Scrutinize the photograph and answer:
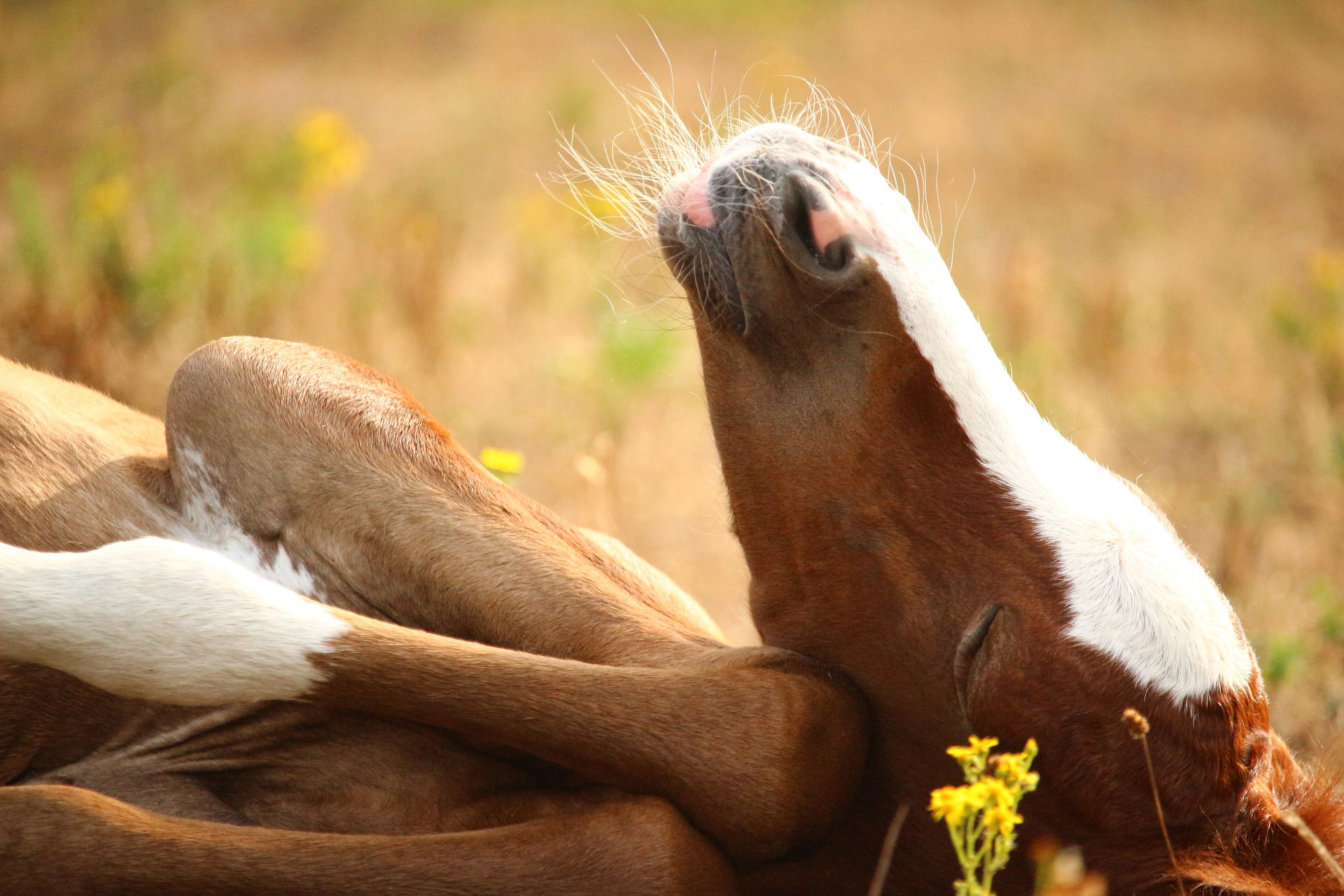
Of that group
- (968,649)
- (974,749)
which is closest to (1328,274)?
(968,649)

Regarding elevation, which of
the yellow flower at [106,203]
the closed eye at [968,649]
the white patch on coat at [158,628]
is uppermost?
the yellow flower at [106,203]

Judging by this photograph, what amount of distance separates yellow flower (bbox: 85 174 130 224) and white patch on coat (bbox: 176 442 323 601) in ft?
8.03

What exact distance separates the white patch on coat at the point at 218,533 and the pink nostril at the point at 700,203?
2.36 ft

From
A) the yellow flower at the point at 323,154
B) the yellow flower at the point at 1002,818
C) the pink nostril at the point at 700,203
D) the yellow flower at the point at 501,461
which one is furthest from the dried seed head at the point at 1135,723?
the yellow flower at the point at 323,154

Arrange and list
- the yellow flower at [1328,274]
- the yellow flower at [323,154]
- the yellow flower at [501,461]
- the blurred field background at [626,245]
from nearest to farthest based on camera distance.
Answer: the yellow flower at [501,461], the blurred field background at [626,245], the yellow flower at [1328,274], the yellow flower at [323,154]

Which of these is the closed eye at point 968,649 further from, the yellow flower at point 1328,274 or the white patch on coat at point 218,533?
the yellow flower at point 1328,274

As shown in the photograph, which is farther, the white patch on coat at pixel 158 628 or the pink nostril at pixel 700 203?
the pink nostril at pixel 700 203

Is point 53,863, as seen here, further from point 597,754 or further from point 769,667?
point 769,667

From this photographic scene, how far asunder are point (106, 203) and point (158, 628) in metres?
3.00

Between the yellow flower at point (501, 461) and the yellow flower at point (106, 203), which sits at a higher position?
the yellow flower at point (106, 203)

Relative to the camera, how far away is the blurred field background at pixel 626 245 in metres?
3.97

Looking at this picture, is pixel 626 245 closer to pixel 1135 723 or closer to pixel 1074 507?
pixel 1074 507

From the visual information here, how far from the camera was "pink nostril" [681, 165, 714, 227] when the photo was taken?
1774 millimetres

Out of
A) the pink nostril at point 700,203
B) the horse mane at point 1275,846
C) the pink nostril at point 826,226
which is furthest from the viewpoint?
the pink nostril at point 700,203
